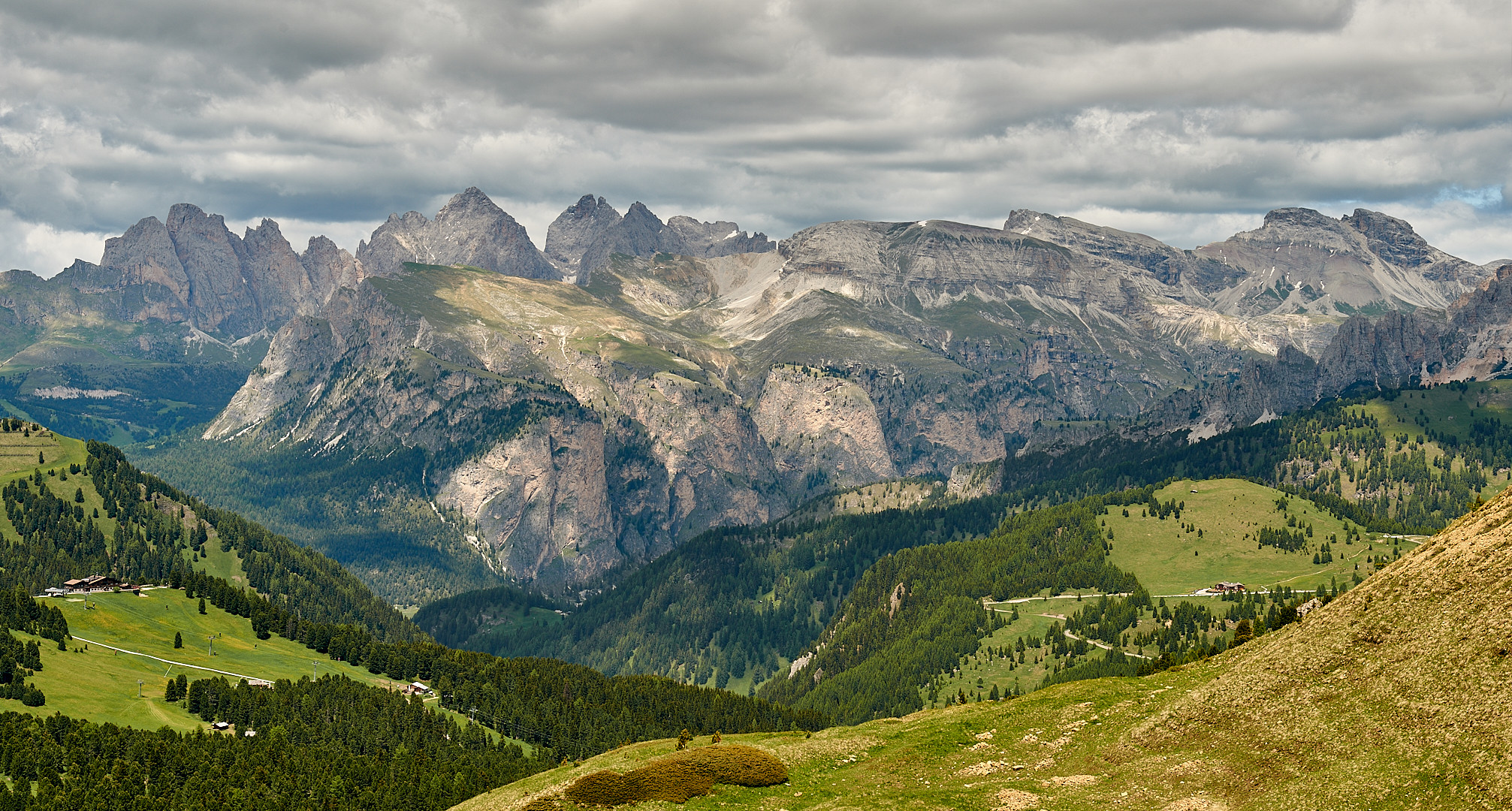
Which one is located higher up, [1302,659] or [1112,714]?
[1302,659]

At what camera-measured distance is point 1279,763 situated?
94.1 metres

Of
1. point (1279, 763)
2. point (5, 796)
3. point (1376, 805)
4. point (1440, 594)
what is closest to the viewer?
point (1376, 805)

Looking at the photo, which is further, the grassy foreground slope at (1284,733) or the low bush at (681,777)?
the low bush at (681,777)

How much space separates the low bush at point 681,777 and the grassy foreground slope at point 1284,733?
1.77 m

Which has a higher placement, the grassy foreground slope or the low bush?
the grassy foreground slope

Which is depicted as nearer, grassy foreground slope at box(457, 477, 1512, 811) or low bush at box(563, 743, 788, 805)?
grassy foreground slope at box(457, 477, 1512, 811)

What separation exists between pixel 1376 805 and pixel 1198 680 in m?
37.7

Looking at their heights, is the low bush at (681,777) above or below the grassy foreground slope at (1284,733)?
below

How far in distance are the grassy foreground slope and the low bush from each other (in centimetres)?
177

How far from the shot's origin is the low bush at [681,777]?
365 ft

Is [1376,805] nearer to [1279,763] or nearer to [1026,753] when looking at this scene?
[1279,763]

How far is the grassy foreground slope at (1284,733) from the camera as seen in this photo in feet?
287

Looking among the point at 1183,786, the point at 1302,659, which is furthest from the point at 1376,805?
the point at 1302,659

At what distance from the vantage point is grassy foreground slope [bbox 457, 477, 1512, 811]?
8756 centimetres
